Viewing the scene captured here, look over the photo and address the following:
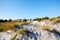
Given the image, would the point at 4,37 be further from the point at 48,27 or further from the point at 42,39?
the point at 48,27

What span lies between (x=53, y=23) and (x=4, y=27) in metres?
7.03

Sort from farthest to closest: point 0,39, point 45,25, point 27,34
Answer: point 45,25, point 27,34, point 0,39

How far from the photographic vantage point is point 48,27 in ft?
62.6

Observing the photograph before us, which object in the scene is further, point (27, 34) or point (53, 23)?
point (53, 23)

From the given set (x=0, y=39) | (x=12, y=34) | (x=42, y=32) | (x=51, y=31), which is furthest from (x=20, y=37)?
(x=51, y=31)

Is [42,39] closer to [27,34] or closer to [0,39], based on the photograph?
[27,34]

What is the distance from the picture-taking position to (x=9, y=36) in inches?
621

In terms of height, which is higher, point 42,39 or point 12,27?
point 12,27

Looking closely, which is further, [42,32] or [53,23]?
[53,23]

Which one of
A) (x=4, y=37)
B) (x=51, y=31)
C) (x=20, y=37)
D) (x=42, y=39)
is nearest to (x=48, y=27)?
(x=51, y=31)

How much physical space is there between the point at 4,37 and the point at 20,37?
1618 mm

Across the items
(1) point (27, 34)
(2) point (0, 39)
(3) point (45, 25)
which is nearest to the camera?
(2) point (0, 39)

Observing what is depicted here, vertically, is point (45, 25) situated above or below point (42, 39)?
above

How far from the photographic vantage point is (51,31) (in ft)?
61.5
